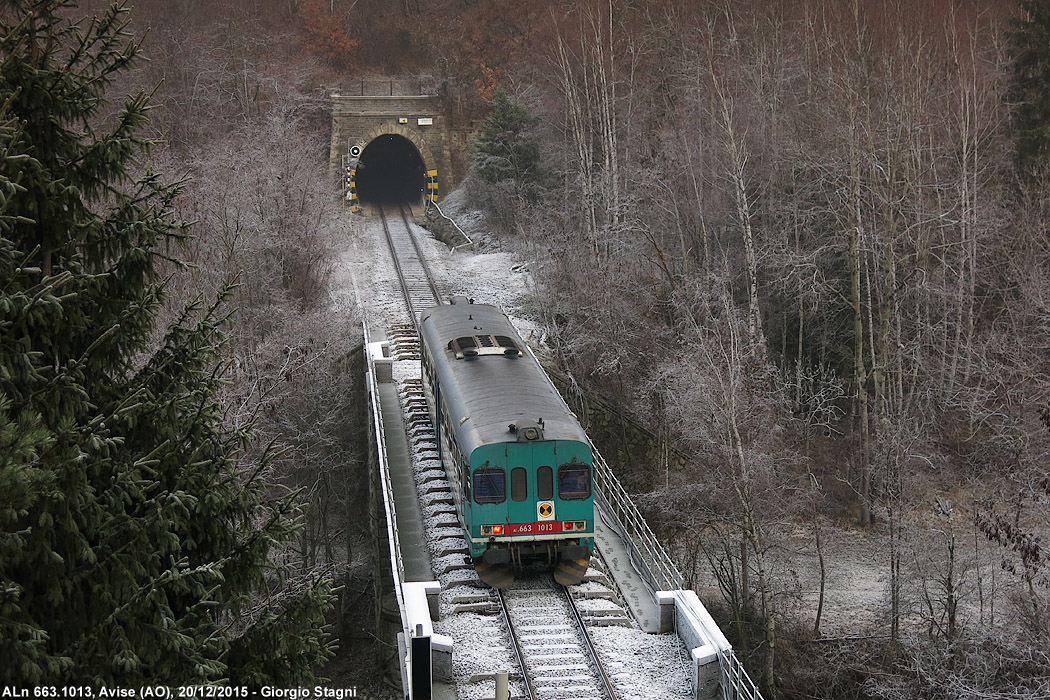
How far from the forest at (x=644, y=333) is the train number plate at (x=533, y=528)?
4.36 meters

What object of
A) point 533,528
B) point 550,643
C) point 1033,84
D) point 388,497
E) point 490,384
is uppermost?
point 1033,84

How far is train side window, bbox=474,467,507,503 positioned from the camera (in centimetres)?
1725

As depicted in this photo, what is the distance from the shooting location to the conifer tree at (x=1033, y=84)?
A: 102ft

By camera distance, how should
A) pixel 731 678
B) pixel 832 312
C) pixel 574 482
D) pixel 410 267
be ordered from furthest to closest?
pixel 410 267, pixel 832 312, pixel 574 482, pixel 731 678

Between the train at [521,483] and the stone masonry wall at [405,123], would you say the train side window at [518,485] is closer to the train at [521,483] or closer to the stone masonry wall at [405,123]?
the train at [521,483]

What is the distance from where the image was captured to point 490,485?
17.3 metres

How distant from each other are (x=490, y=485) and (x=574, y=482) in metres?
1.43

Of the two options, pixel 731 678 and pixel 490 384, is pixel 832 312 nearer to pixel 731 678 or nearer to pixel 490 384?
pixel 490 384

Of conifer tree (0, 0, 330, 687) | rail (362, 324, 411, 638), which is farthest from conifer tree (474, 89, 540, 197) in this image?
conifer tree (0, 0, 330, 687)

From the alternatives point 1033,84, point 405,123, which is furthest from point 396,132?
point 1033,84

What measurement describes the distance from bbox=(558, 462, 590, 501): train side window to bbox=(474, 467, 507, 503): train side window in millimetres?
962

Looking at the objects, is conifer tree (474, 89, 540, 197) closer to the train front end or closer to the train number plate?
A: the train front end

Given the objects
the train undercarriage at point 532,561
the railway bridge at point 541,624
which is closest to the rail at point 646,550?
the railway bridge at point 541,624

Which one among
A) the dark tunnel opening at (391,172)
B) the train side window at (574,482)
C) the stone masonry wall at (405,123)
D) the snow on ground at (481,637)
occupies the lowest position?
the snow on ground at (481,637)
